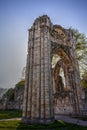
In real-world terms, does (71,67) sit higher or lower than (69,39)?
lower

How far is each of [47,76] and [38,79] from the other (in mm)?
834

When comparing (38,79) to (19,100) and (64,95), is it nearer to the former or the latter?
(64,95)

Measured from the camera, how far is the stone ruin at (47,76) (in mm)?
10414

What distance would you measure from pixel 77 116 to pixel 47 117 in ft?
17.4

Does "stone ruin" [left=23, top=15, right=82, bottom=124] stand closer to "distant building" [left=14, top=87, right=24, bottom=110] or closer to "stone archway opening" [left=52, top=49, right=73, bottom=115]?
"stone archway opening" [left=52, top=49, right=73, bottom=115]

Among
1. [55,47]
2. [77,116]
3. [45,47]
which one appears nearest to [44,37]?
[45,47]

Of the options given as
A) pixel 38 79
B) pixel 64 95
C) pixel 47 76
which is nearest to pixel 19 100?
pixel 64 95

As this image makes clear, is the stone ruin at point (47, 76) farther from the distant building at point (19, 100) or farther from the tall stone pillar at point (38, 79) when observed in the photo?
the distant building at point (19, 100)

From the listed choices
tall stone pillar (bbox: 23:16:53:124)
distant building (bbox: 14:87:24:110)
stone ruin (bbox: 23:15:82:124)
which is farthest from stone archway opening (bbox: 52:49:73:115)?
distant building (bbox: 14:87:24:110)

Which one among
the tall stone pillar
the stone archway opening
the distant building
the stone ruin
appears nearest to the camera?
the tall stone pillar

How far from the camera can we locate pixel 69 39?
17.5 metres

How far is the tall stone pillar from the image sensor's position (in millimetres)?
10188

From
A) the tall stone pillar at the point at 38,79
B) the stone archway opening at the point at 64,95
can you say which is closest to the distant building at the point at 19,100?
the stone archway opening at the point at 64,95

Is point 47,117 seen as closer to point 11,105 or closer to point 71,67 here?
point 71,67
